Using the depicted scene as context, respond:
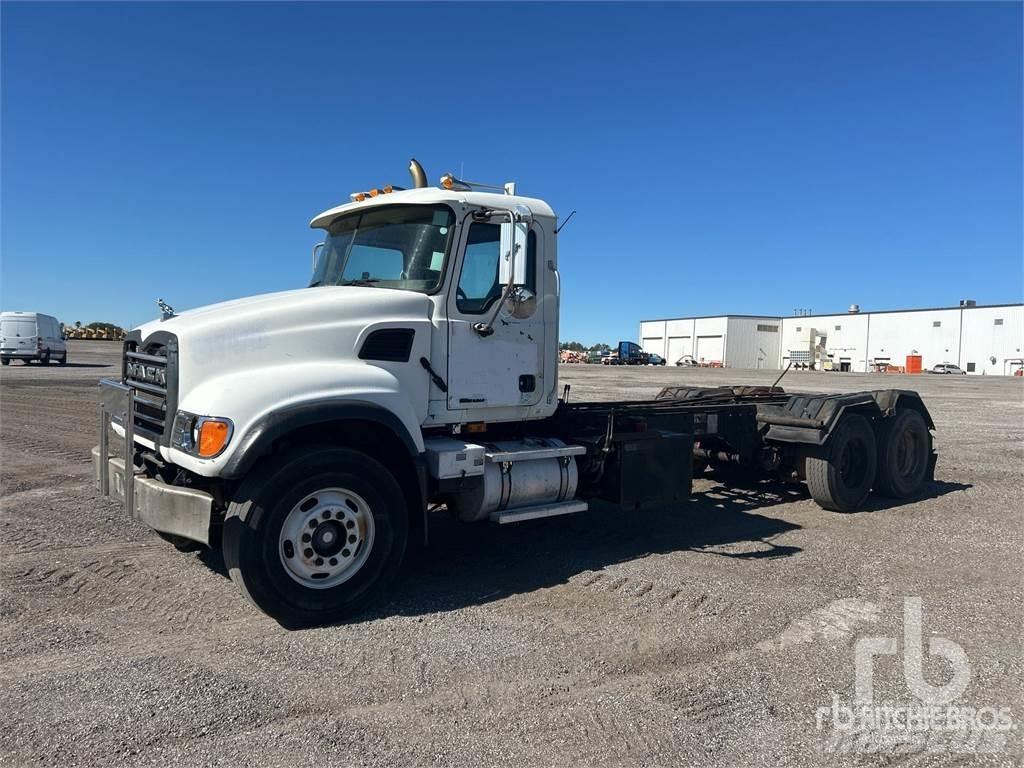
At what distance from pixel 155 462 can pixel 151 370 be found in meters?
0.65

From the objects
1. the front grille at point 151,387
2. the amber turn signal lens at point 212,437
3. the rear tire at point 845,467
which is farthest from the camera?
the rear tire at point 845,467

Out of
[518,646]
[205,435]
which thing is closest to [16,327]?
[205,435]

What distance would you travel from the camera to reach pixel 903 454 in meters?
9.23

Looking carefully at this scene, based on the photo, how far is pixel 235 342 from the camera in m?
4.78

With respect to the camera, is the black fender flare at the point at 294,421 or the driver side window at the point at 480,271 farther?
the driver side window at the point at 480,271

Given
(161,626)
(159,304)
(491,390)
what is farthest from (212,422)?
(491,390)

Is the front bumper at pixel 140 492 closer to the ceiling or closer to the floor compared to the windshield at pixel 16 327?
closer to the floor

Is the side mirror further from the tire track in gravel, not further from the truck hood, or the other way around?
the tire track in gravel

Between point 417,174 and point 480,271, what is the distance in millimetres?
1210

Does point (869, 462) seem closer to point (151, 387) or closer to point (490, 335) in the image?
point (490, 335)

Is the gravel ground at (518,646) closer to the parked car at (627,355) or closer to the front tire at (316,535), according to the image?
the front tire at (316,535)

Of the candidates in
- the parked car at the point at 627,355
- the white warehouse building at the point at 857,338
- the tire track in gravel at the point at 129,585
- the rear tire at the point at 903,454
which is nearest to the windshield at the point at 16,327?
the tire track in gravel at the point at 129,585

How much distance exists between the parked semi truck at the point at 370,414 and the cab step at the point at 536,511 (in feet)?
0.06

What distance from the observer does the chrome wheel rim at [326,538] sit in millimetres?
4664
